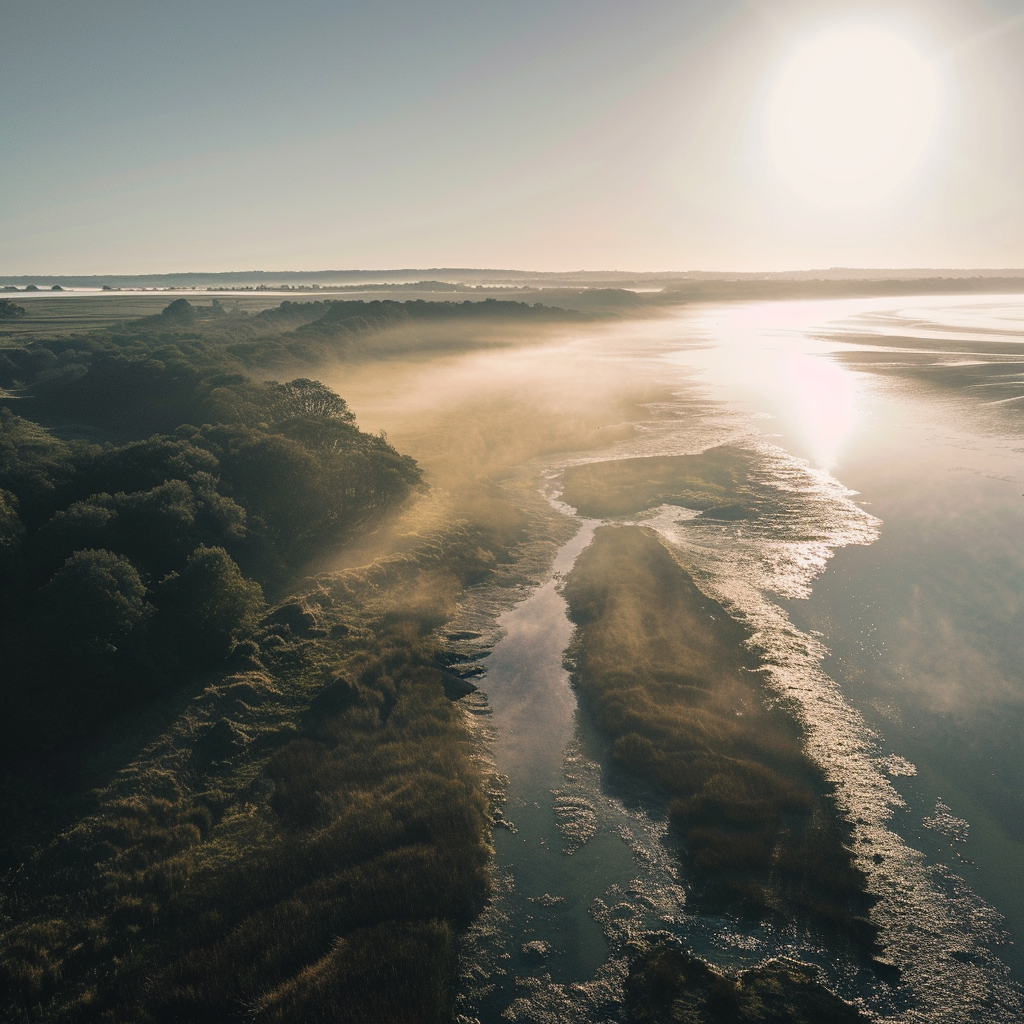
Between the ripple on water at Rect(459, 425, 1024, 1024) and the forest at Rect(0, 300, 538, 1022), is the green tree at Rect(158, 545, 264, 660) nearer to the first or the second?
the forest at Rect(0, 300, 538, 1022)

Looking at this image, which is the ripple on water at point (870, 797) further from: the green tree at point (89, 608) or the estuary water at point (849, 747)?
the green tree at point (89, 608)

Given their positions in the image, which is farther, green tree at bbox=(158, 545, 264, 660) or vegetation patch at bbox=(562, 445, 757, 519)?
vegetation patch at bbox=(562, 445, 757, 519)

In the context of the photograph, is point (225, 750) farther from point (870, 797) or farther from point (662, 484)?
point (662, 484)

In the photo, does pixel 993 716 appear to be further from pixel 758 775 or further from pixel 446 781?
pixel 446 781

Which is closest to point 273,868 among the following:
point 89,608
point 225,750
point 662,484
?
point 225,750

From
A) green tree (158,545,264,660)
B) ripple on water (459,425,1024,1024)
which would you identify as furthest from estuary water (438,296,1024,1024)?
green tree (158,545,264,660)

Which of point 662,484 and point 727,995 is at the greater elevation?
point 662,484
